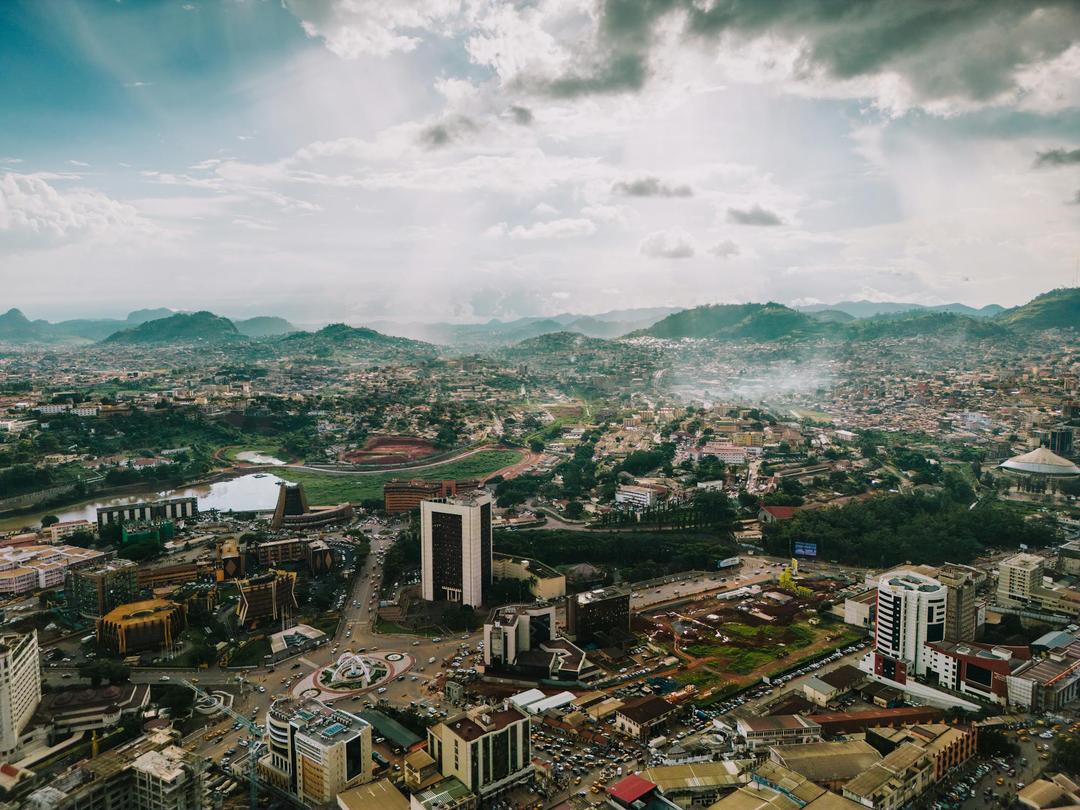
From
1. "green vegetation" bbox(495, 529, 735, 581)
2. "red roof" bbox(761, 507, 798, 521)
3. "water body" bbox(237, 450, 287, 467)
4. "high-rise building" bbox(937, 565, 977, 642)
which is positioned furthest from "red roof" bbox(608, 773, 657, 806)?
"water body" bbox(237, 450, 287, 467)

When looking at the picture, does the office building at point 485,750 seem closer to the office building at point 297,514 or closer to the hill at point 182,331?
the office building at point 297,514

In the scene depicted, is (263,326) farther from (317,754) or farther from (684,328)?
(317,754)

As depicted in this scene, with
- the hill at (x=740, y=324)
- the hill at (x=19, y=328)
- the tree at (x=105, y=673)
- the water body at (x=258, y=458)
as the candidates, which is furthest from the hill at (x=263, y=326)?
the tree at (x=105, y=673)

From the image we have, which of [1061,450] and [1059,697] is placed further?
[1061,450]

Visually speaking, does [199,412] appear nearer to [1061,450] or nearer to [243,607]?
[243,607]

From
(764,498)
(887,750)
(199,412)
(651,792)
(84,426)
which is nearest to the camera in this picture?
(651,792)

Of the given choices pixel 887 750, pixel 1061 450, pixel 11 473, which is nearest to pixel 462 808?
pixel 887 750
